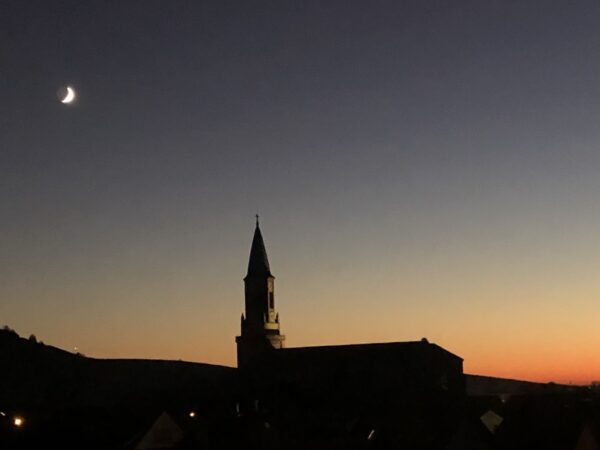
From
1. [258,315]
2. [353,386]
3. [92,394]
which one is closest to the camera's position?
[353,386]

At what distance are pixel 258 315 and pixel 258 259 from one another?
6393 mm

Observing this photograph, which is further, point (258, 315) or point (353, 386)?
point (258, 315)

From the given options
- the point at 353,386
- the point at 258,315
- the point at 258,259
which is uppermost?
the point at 258,259

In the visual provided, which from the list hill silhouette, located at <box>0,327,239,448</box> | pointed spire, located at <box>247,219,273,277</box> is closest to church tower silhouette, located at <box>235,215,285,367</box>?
pointed spire, located at <box>247,219,273,277</box>

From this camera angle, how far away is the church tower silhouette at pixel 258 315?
305 feet

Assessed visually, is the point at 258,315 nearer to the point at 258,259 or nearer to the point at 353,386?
the point at 258,259

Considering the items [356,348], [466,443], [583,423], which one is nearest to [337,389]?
[356,348]

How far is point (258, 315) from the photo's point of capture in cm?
9375

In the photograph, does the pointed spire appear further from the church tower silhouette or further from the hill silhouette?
the hill silhouette

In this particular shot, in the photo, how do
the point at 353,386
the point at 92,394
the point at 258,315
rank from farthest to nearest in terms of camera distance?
the point at 258,315 → the point at 92,394 → the point at 353,386

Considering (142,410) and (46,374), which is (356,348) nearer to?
(142,410)

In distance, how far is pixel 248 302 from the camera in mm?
94562

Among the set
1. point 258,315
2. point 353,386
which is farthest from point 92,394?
point 353,386

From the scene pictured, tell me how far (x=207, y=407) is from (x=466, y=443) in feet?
84.8
